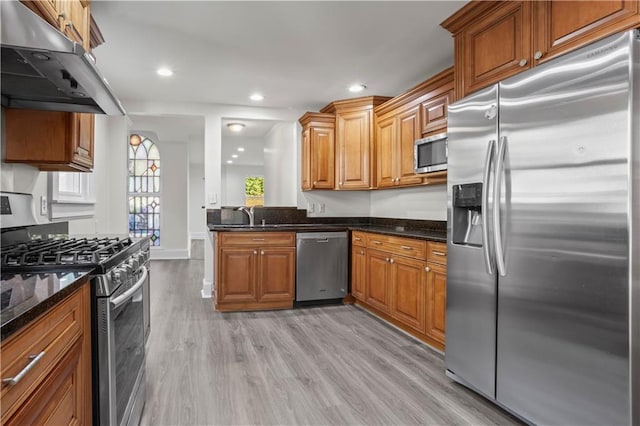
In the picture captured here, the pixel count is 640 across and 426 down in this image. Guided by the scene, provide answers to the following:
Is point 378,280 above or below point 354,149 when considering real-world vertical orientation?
below

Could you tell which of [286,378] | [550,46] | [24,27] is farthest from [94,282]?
[550,46]

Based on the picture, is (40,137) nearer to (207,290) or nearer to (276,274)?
(276,274)

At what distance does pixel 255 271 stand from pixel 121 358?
8.38ft

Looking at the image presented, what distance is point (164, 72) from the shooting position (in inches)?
141

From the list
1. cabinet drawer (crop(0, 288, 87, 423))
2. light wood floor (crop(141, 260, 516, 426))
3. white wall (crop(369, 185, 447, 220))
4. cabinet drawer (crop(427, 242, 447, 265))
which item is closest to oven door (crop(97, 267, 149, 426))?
cabinet drawer (crop(0, 288, 87, 423))

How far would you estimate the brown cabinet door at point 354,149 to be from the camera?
4340 millimetres

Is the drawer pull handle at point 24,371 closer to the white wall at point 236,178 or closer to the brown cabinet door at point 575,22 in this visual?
the brown cabinet door at point 575,22

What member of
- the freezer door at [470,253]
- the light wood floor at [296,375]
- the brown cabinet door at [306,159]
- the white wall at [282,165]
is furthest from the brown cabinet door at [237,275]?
the freezer door at [470,253]

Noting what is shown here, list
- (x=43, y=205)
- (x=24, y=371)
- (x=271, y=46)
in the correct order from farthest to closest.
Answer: (x=271, y=46) → (x=43, y=205) → (x=24, y=371)

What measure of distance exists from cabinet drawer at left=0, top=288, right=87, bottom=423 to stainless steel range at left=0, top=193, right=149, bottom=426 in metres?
0.12

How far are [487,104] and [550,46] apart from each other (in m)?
0.39

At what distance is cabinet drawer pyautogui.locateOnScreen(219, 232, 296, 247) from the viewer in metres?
4.07

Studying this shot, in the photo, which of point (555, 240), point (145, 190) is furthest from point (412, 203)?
point (145, 190)

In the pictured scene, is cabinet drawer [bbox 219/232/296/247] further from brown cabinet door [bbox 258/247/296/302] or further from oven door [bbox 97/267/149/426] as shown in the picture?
oven door [bbox 97/267/149/426]
